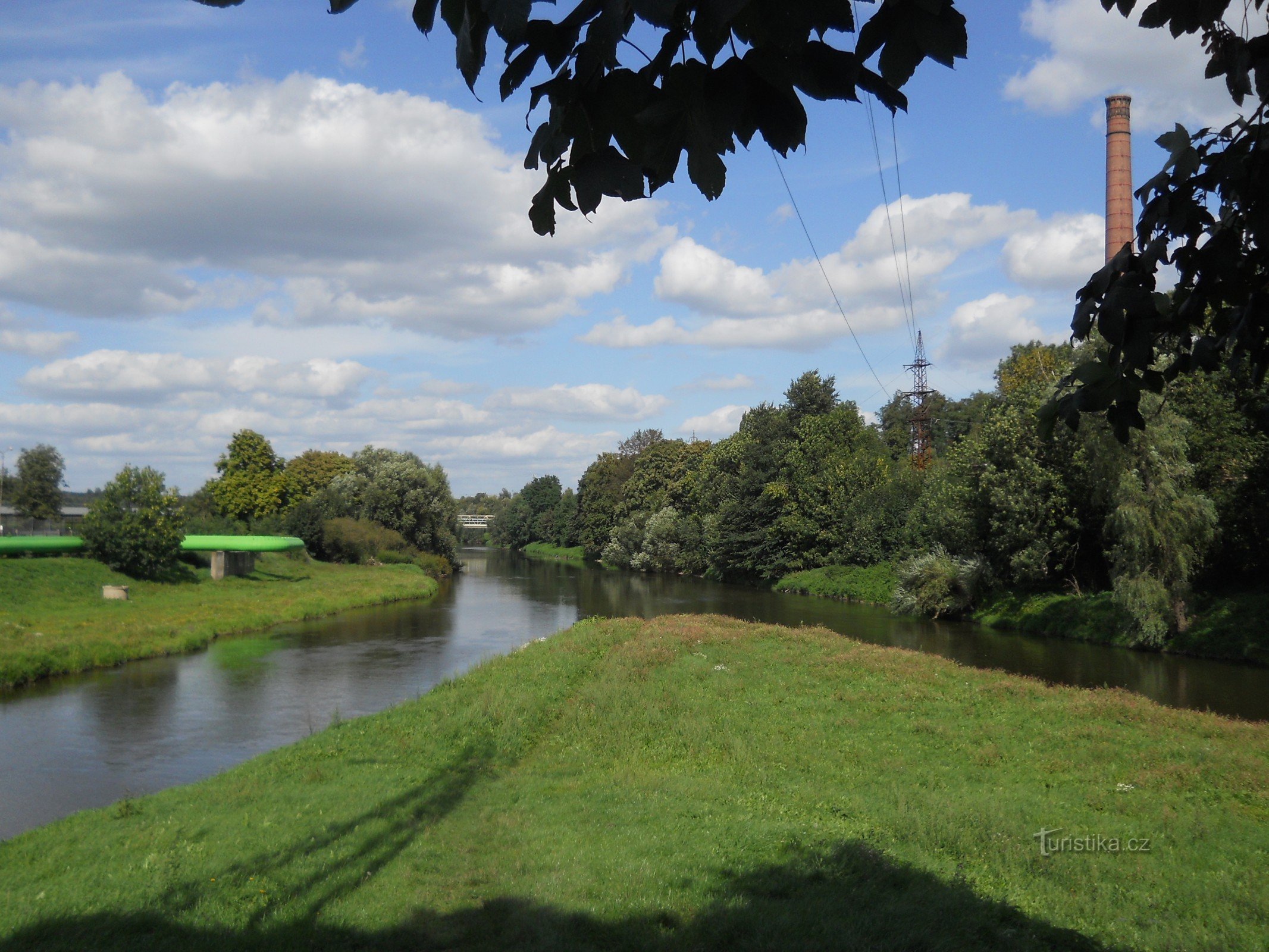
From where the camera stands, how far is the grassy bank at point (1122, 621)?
24859 millimetres

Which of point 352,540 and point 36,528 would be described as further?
point 352,540

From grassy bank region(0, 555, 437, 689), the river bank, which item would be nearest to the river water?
the river bank

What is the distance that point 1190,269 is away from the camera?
420 cm

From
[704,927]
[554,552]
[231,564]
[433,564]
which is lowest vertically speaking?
[554,552]

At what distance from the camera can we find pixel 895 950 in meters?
5.43

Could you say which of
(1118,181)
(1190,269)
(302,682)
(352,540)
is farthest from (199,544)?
(1118,181)

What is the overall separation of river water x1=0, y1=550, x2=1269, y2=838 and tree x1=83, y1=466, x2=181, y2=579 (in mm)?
7880

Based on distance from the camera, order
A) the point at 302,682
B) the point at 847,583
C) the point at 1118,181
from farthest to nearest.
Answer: the point at 847,583 → the point at 1118,181 → the point at 302,682

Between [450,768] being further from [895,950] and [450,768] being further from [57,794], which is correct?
[895,950]

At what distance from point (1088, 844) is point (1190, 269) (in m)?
6.13

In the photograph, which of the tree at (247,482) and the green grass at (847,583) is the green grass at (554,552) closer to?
the tree at (247,482)

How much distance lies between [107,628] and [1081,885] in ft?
90.1

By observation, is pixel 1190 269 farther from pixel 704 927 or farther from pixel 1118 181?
pixel 1118 181

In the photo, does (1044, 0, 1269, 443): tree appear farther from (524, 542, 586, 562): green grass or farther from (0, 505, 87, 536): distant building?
(524, 542, 586, 562): green grass
